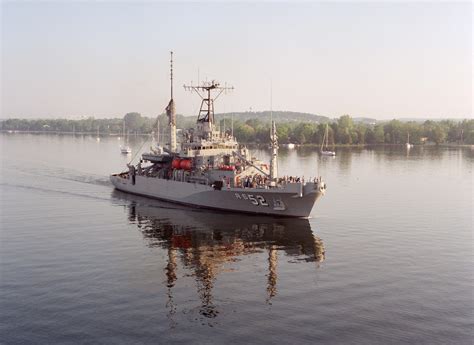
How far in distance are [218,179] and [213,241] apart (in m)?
12.9

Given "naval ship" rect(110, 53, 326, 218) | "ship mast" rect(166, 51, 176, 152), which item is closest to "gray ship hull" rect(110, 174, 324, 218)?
"naval ship" rect(110, 53, 326, 218)

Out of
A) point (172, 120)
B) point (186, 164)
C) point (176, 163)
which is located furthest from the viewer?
point (172, 120)

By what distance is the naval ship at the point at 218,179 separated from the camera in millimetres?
48094

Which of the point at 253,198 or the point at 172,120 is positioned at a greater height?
the point at 172,120

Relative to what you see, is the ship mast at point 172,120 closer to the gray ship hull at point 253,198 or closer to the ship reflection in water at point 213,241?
the gray ship hull at point 253,198

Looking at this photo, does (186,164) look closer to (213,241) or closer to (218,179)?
(218,179)

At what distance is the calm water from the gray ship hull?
1.22m

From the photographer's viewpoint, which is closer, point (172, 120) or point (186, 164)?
point (186, 164)

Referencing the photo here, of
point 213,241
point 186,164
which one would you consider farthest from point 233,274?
point 186,164

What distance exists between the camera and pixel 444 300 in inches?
1097

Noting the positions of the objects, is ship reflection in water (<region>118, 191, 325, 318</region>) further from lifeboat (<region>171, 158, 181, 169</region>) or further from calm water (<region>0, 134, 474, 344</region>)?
lifeboat (<region>171, 158, 181, 169</region>)

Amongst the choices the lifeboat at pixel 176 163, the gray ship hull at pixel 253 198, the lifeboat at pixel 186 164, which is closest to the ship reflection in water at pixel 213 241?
the gray ship hull at pixel 253 198

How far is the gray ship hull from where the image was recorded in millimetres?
46875

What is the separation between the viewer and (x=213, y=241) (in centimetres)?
4097
